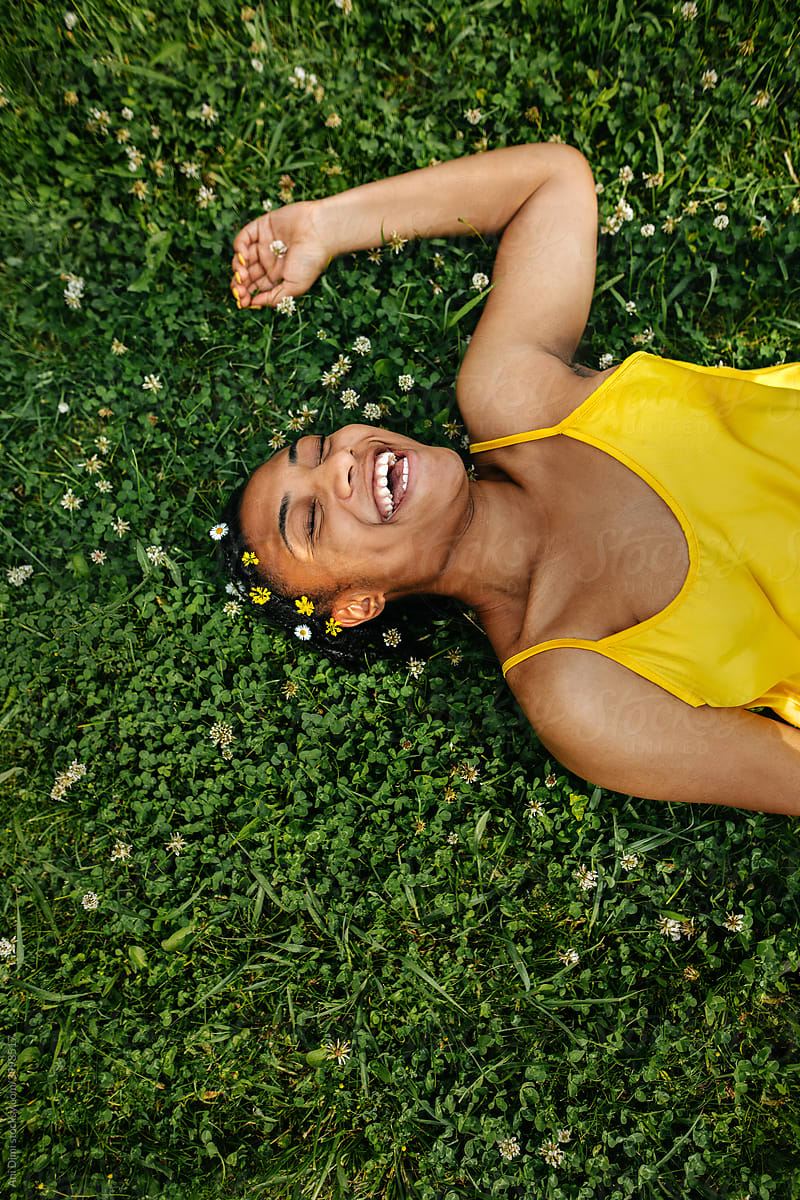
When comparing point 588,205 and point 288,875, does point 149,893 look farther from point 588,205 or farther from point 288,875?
point 588,205

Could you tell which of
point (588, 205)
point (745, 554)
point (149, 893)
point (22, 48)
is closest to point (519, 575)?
point (745, 554)

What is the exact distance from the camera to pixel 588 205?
315 cm

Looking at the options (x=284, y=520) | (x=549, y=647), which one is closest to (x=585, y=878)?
(x=549, y=647)

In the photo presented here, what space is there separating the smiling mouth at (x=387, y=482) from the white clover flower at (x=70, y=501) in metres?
1.73

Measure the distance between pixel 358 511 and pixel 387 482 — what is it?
8.4 inches

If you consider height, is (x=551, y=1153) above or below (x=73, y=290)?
below

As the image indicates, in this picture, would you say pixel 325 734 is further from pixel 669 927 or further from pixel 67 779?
Result: pixel 669 927

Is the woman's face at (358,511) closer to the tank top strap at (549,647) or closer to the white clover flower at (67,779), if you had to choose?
the tank top strap at (549,647)

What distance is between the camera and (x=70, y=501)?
11.8ft

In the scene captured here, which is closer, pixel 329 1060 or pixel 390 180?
pixel 329 1060

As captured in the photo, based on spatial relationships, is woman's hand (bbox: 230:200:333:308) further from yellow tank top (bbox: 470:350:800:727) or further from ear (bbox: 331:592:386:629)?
yellow tank top (bbox: 470:350:800:727)

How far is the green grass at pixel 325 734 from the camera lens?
3.10 metres

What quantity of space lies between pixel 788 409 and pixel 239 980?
10.8 feet

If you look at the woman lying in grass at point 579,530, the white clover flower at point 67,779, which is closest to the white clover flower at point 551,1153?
the woman lying in grass at point 579,530
